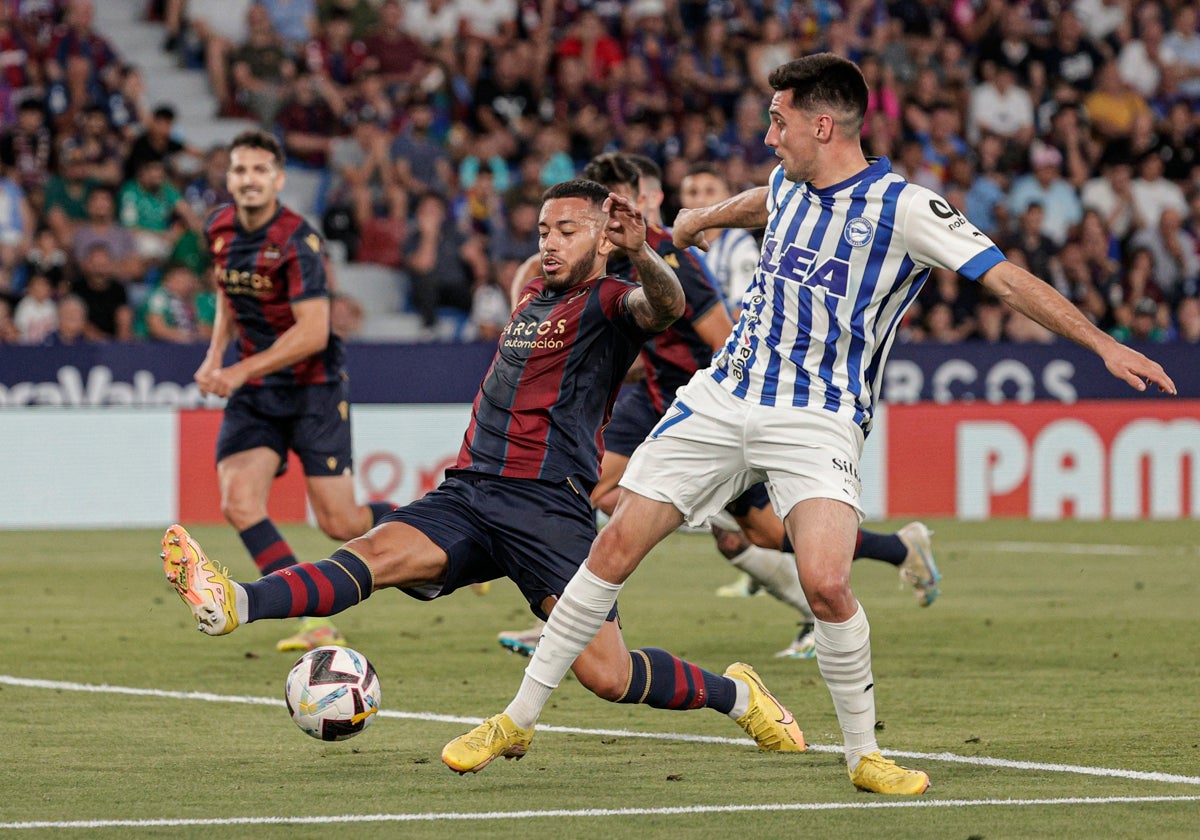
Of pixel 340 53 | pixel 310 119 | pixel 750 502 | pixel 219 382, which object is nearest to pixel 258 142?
pixel 219 382

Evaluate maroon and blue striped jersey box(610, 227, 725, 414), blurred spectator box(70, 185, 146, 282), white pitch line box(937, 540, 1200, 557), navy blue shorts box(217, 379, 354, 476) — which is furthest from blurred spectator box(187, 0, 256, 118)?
maroon and blue striped jersey box(610, 227, 725, 414)

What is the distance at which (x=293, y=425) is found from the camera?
9.32m

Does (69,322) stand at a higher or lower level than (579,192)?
lower

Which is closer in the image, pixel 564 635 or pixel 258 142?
pixel 564 635

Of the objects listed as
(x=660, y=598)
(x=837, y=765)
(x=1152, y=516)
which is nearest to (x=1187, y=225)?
(x=1152, y=516)

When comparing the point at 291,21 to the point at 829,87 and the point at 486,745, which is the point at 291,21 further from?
the point at 486,745

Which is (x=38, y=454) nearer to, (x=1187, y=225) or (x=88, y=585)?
(x=88, y=585)

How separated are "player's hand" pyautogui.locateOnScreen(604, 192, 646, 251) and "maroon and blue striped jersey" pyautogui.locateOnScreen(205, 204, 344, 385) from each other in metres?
Answer: 3.48

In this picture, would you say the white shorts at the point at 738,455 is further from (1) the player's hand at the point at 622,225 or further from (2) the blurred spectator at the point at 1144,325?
(2) the blurred spectator at the point at 1144,325

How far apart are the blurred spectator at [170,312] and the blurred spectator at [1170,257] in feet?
35.0

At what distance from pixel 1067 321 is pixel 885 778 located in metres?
1.47

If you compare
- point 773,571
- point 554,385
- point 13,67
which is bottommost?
point 773,571

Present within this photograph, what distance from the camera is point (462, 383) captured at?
17359 millimetres

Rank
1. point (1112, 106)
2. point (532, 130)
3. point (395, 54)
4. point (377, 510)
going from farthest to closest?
point (1112, 106) < point (395, 54) < point (532, 130) < point (377, 510)
